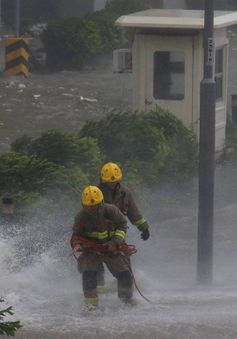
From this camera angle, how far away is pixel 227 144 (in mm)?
21047

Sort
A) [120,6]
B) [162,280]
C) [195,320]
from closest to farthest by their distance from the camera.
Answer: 1. [195,320]
2. [162,280]
3. [120,6]

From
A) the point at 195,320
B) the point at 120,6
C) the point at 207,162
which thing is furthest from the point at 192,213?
the point at 120,6

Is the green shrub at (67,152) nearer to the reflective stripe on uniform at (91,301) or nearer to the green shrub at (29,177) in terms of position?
the green shrub at (29,177)

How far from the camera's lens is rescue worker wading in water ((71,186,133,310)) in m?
11.8

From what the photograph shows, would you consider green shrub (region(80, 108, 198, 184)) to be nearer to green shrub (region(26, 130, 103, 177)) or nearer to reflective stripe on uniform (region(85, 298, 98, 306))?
green shrub (region(26, 130, 103, 177))

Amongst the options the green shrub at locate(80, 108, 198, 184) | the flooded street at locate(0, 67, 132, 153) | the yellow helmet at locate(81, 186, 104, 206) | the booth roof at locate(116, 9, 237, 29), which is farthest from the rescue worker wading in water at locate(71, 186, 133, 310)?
the flooded street at locate(0, 67, 132, 153)

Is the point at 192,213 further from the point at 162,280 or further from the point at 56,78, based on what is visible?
the point at 56,78

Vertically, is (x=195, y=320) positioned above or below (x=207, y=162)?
below

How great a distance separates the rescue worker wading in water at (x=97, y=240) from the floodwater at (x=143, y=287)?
296mm

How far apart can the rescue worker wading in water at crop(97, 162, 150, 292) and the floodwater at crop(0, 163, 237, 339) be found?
705 mm

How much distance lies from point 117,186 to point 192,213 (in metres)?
4.76

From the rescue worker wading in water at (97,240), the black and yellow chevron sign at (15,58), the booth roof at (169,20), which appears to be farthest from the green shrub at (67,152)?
the black and yellow chevron sign at (15,58)

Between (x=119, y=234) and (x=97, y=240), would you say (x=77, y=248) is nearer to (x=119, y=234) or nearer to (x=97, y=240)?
(x=97, y=240)

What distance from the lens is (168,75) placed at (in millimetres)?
20031
